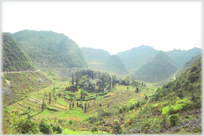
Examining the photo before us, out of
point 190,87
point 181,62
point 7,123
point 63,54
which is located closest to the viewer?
point 7,123

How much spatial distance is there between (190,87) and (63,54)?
13292 cm

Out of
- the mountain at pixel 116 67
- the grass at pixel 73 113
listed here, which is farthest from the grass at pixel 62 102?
the mountain at pixel 116 67

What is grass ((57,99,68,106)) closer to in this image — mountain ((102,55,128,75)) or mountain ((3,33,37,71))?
mountain ((3,33,37,71))

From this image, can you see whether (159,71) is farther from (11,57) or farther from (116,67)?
(11,57)

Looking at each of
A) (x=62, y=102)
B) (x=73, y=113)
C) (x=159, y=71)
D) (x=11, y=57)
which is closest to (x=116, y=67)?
(x=159, y=71)

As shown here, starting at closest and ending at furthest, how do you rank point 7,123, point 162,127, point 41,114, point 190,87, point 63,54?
1. point 7,123
2. point 162,127
3. point 190,87
4. point 41,114
5. point 63,54

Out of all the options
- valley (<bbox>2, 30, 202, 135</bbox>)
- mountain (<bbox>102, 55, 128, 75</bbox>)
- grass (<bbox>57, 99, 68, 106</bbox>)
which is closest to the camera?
valley (<bbox>2, 30, 202, 135</bbox>)

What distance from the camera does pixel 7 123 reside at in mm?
7699

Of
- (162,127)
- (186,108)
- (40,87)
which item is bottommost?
(40,87)

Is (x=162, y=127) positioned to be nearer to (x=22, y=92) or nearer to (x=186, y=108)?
(x=186, y=108)

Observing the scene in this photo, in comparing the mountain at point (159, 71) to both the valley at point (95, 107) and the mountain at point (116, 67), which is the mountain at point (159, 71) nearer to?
the valley at point (95, 107)

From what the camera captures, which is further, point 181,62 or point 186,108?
point 181,62

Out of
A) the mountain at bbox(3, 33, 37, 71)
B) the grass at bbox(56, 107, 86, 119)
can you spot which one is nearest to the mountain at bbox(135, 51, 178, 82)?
the grass at bbox(56, 107, 86, 119)

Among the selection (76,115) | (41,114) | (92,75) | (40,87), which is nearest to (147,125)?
(76,115)
